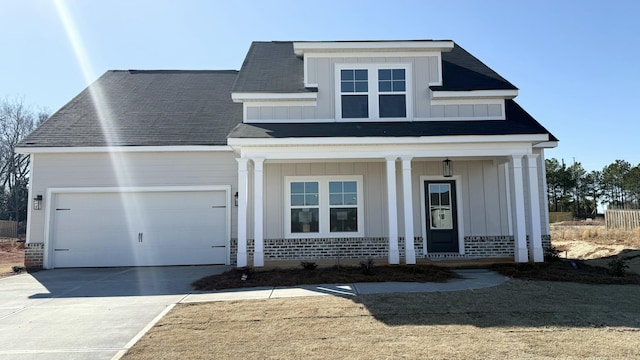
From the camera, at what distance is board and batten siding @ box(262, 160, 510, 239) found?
11.5 m

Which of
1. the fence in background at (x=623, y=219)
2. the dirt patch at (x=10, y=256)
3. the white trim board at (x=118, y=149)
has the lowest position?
the dirt patch at (x=10, y=256)

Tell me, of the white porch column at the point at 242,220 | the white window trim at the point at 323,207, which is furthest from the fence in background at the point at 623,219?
the white porch column at the point at 242,220

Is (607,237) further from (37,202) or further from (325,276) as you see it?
(37,202)

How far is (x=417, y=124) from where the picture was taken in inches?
423

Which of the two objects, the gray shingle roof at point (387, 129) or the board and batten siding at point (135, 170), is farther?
the board and batten siding at point (135, 170)

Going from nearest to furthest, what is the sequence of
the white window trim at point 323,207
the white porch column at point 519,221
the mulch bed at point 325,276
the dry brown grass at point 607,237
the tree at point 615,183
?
the mulch bed at point 325,276, the white porch column at point 519,221, the white window trim at point 323,207, the dry brown grass at point 607,237, the tree at point 615,183

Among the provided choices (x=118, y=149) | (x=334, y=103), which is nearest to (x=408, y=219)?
(x=334, y=103)

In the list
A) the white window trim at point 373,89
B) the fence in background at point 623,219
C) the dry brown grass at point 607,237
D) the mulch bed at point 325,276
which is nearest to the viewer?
the mulch bed at point 325,276

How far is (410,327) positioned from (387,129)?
598 centimetres

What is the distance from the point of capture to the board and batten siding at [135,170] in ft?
38.0

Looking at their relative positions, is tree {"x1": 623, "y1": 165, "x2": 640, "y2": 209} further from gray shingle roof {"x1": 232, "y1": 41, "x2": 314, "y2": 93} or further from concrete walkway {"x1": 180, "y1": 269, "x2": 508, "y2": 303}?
concrete walkway {"x1": 180, "y1": 269, "x2": 508, "y2": 303}

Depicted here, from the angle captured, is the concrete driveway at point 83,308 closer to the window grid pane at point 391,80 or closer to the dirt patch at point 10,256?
the dirt patch at point 10,256

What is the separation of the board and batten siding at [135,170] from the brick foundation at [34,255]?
64.5 inches

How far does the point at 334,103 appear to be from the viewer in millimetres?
11250
